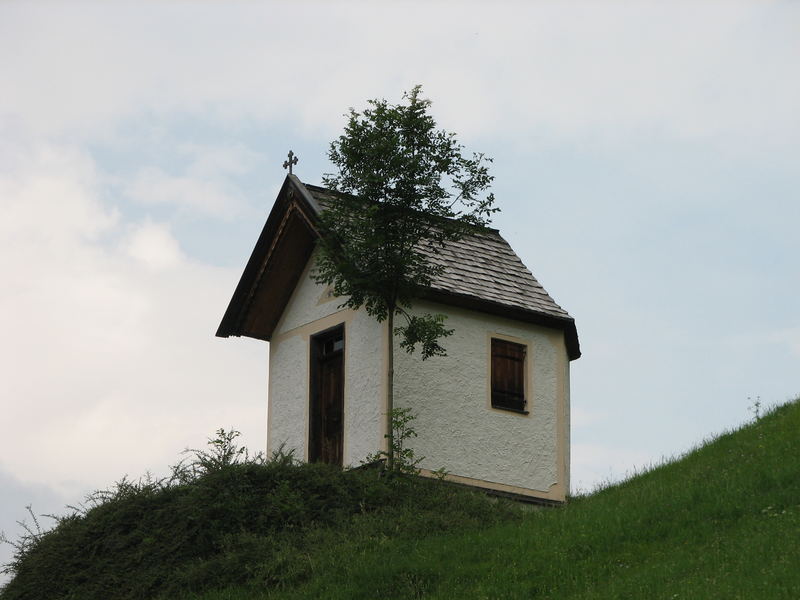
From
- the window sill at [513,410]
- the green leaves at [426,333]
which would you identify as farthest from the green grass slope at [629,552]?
the window sill at [513,410]

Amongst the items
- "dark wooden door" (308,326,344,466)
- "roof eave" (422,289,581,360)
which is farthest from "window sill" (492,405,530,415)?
"dark wooden door" (308,326,344,466)

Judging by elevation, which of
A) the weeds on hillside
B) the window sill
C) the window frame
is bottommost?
the weeds on hillside

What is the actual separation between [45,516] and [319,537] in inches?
221

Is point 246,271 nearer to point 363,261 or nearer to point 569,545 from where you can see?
point 363,261

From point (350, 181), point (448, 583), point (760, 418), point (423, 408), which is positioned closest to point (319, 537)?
point (448, 583)

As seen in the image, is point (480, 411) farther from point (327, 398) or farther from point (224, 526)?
point (224, 526)

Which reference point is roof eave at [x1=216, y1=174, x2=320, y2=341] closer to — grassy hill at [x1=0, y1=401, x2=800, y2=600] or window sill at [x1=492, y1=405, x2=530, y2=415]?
window sill at [x1=492, y1=405, x2=530, y2=415]

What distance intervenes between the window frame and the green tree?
1865 mm

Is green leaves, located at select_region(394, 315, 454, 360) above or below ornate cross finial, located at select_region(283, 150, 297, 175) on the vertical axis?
below

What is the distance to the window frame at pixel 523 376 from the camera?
957 inches

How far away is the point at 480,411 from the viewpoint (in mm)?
24000

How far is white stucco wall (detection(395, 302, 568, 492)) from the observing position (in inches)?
922

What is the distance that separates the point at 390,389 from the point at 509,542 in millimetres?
4842

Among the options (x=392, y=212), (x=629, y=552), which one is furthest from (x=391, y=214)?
(x=629, y=552)
